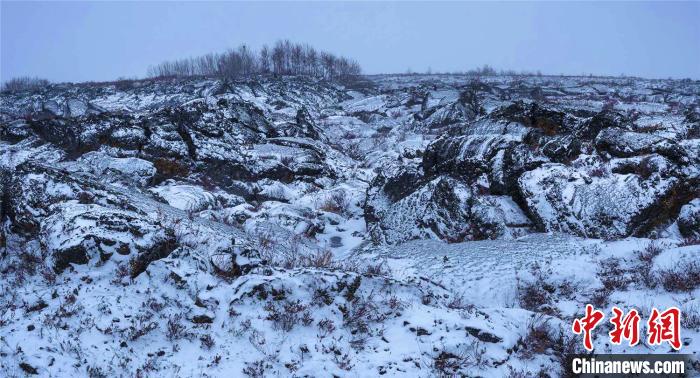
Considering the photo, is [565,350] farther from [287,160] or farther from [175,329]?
[287,160]

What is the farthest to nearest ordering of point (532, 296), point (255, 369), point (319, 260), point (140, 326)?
point (319, 260), point (532, 296), point (140, 326), point (255, 369)

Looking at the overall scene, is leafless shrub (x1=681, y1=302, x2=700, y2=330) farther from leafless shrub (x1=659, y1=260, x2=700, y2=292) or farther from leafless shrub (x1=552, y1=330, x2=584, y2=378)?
leafless shrub (x1=552, y1=330, x2=584, y2=378)

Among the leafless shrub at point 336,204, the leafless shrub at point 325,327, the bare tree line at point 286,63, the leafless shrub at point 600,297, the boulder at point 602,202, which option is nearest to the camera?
the leafless shrub at point 325,327

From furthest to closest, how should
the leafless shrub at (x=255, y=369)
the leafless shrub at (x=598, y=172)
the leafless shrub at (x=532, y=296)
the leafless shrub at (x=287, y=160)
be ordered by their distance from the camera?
the leafless shrub at (x=287, y=160) < the leafless shrub at (x=598, y=172) < the leafless shrub at (x=532, y=296) < the leafless shrub at (x=255, y=369)

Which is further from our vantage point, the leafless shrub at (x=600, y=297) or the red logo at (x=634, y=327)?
the leafless shrub at (x=600, y=297)

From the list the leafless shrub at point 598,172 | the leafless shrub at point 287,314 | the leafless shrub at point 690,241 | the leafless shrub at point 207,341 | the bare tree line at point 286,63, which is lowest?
the leafless shrub at point 207,341

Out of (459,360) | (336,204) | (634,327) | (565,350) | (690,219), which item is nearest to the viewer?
(459,360)

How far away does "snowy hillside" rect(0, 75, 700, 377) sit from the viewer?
5.23 metres

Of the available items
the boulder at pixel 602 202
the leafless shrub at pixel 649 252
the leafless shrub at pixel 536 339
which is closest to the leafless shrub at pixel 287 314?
the leafless shrub at pixel 536 339

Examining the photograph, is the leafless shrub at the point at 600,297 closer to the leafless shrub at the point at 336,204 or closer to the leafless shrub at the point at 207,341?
the leafless shrub at the point at 207,341

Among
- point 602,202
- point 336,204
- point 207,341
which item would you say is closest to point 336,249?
point 336,204

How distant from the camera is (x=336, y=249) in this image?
10.6m

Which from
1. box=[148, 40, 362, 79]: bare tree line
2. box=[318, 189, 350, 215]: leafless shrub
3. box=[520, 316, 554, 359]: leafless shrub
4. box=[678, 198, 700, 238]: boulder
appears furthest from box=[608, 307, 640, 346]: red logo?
box=[148, 40, 362, 79]: bare tree line

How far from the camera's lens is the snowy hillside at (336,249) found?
5234mm
